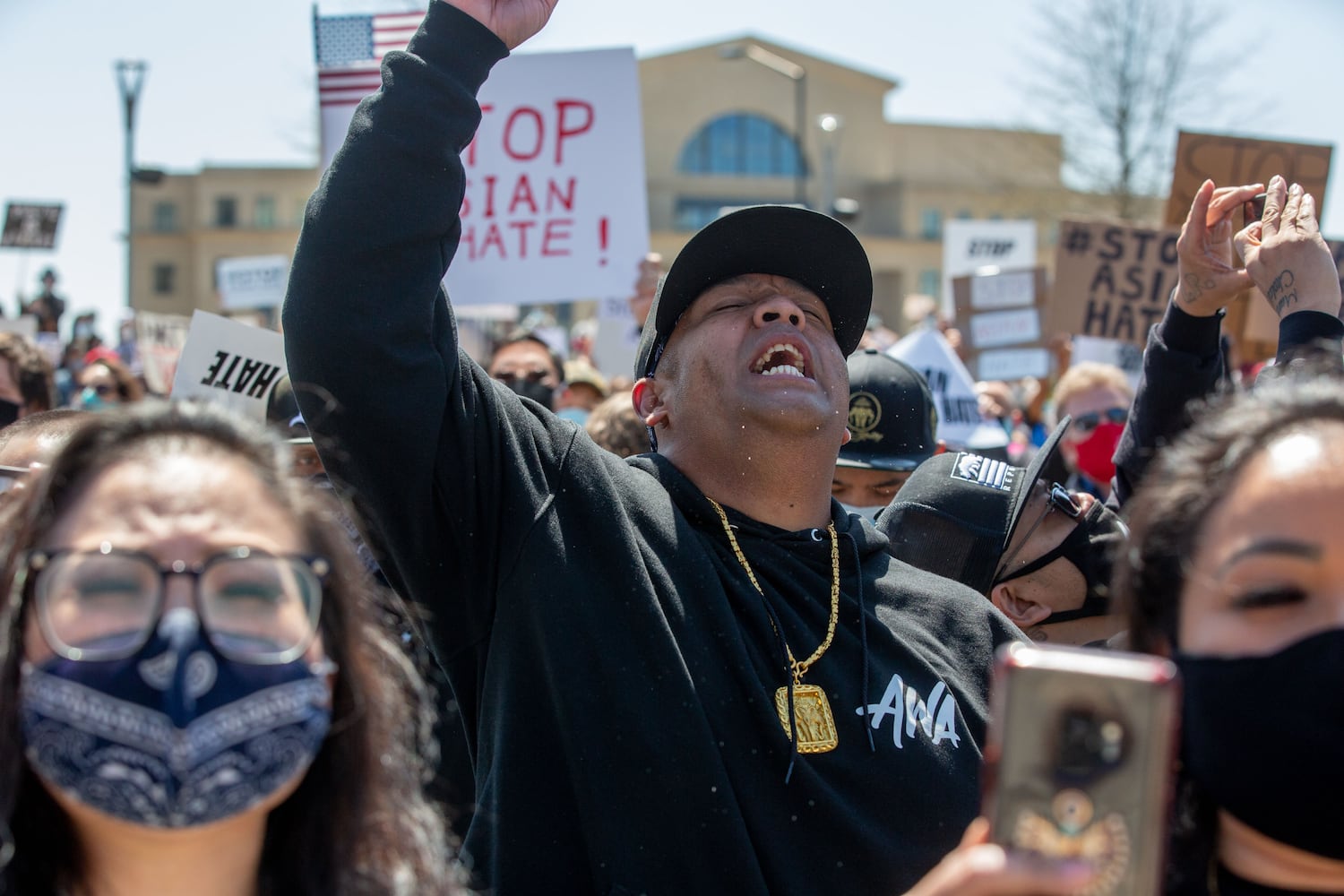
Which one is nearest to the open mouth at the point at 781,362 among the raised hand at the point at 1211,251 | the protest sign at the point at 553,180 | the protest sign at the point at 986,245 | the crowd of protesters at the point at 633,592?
the crowd of protesters at the point at 633,592

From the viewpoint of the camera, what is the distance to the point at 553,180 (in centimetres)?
588

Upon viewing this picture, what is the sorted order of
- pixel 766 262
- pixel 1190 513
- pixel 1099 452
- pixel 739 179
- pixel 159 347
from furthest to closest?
pixel 739 179
pixel 159 347
pixel 1099 452
pixel 766 262
pixel 1190 513

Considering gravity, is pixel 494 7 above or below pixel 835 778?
above

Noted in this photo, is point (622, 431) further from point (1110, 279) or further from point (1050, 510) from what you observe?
point (1110, 279)

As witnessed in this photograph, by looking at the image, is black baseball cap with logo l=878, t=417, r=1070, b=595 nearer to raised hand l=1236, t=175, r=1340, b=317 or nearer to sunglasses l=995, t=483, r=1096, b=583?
sunglasses l=995, t=483, r=1096, b=583

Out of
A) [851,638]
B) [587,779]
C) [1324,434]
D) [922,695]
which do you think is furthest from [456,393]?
[1324,434]

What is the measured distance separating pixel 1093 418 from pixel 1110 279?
1.42 m

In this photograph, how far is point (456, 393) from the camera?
2350 millimetres

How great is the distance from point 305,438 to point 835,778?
2119 millimetres

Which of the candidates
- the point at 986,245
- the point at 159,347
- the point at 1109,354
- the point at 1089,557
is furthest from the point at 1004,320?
the point at 1089,557

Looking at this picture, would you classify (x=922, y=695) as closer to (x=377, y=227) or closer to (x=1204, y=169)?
(x=377, y=227)

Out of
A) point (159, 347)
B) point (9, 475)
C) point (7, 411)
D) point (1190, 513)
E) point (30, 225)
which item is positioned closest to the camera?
point (1190, 513)

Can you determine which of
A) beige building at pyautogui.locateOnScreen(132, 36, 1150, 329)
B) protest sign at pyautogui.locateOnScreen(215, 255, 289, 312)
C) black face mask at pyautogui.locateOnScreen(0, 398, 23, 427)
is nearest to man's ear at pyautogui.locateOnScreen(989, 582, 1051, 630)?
black face mask at pyautogui.locateOnScreen(0, 398, 23, 427)

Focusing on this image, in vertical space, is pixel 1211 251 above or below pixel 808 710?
above
